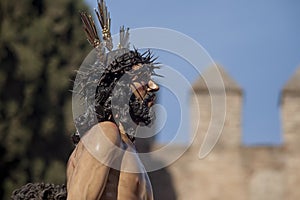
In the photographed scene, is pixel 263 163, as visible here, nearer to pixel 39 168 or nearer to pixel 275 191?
pixel 275 191

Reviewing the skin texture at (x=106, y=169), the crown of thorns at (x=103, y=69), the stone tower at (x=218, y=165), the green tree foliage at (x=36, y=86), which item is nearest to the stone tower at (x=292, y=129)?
the stone tower at (x=218, y=165)

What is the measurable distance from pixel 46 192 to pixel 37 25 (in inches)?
503

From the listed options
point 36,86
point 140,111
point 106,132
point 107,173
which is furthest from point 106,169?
point 36,86

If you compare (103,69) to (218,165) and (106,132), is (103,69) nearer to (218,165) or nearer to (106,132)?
(106,132)

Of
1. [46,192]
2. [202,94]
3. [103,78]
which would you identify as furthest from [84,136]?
[202,94]

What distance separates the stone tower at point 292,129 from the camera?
17.5m

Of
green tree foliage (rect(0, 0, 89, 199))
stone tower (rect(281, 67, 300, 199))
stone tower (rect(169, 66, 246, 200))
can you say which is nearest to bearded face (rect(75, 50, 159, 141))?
green tree foliage (rect(0, 0, 89, 199))

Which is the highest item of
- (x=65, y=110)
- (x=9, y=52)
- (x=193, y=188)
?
(x=9, y=52)

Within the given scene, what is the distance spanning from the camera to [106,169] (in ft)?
8.40

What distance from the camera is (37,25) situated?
15.7 meters

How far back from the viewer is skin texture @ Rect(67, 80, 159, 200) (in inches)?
99.8

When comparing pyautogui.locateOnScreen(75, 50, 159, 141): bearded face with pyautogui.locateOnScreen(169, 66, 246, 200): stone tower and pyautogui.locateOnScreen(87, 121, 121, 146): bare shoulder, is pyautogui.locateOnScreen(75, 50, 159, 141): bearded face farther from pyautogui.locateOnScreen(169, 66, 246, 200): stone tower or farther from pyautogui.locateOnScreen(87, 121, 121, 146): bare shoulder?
pyautogui.locateOnScreen(169, 66, 246, 200): stone tower

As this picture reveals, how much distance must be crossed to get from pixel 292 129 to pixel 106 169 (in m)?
15.7

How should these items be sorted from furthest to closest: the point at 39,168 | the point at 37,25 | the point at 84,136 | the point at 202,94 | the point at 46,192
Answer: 1. the point at 202,94
2. the point at 37,25
3. the point at 39,168
4. the point at 46,192
5. the point at 84,136
